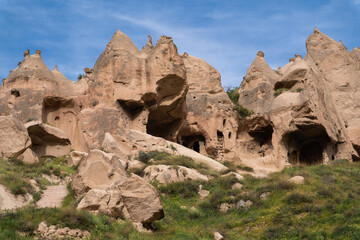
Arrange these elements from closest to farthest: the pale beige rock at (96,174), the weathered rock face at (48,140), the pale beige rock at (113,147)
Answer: the pale beige rock at (96,174) < the pale beige rock at (113,147) < the weathered rock face at (48,140)

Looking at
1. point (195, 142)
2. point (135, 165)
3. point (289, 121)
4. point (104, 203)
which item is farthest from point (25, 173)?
point (289, 121)

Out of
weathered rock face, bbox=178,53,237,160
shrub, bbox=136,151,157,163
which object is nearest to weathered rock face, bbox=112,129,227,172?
shrub, bbox=136,151,157,163

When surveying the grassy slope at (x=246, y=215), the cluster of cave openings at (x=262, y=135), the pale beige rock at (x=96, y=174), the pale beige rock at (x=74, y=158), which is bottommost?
the grassy slope at (x=246, y=215)

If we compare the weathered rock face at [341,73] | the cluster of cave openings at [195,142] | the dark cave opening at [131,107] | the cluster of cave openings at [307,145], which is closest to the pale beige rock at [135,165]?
the dark cave opening at [131,107]

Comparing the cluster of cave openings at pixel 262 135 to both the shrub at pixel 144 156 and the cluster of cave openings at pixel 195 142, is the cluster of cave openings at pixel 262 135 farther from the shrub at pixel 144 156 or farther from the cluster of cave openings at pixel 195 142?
the shrub at pixel 144 156

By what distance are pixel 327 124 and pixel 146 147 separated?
12391mm

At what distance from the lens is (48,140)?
77.4ft

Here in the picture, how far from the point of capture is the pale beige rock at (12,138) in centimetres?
1900

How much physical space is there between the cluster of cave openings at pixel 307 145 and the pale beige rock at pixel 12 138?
15988 mm

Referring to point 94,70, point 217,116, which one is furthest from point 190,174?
point 217,116

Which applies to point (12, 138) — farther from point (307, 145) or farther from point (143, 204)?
point (307, 145)

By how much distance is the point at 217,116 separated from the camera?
99.0ft

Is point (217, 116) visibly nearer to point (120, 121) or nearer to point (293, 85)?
point (293, 85)

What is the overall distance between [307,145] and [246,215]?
18.5m
